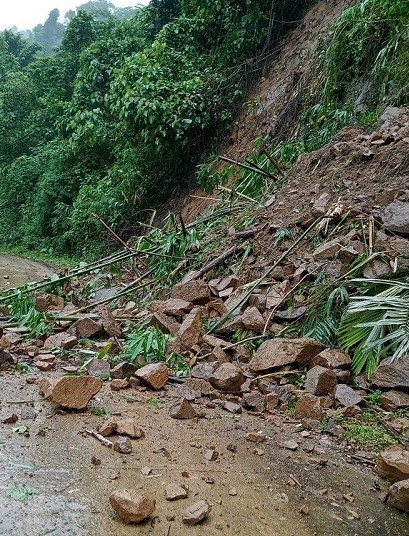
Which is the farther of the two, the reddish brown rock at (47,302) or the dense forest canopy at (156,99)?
the dense forest canopy at (156,99)

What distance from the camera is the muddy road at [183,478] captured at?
166 centimetres

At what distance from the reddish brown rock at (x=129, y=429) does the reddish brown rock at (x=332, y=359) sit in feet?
3.98

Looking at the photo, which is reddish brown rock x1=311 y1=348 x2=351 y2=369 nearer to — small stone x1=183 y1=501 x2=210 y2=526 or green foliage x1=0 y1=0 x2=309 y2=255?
small stone x1=183 y1=501 x2=210 y2=526

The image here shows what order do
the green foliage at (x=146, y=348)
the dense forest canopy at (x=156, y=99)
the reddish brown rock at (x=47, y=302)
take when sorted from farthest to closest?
the dense forest canopy at (x=156, y=99) < the reddish brown rock at (x=47, y=302) < the green foliage at (x=146, y=348)

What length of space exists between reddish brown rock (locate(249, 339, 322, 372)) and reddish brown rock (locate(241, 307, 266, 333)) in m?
0.39

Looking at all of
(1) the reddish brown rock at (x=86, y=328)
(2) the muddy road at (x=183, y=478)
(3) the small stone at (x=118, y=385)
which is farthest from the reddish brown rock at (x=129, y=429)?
(1) the reddish brown rock at (x=86, y=328)

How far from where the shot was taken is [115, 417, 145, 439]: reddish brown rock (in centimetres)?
224

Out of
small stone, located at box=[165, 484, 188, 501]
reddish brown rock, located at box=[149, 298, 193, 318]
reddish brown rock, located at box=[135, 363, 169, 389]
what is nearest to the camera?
small stone, located at box=[165, 484, 188, 501]

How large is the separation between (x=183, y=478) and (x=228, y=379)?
942mm

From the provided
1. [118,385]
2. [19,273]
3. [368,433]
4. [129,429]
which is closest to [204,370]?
[118,385]

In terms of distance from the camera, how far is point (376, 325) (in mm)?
2705

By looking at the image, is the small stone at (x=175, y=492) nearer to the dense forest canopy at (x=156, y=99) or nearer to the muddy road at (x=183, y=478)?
the muddy road at (x=183, y=478)

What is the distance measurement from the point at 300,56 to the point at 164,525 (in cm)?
866

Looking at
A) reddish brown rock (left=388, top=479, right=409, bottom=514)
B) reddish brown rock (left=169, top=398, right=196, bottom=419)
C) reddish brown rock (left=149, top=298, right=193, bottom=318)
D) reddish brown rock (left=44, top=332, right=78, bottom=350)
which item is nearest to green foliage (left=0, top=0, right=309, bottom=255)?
reddish brown rock (left=149, top=298, right=193, bottom=318)
